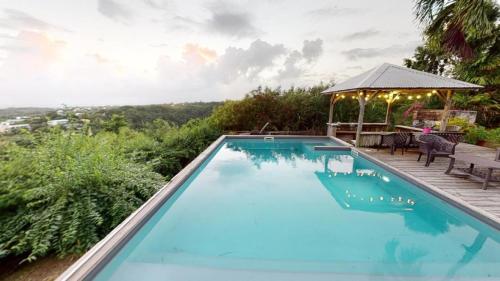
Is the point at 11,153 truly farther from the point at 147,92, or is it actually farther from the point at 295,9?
the point at 147,92

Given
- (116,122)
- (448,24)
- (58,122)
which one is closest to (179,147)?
(58,122)

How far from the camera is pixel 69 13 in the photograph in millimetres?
7289

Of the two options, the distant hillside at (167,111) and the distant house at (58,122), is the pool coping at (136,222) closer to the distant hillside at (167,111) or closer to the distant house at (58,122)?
the distant house at (58,122)

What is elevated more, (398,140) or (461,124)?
(461,124)

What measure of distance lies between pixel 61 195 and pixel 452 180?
759cm

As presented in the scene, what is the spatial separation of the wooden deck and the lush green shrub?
5985 mm

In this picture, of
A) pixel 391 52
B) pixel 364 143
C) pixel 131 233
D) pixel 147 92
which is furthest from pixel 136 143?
pixel 391 52

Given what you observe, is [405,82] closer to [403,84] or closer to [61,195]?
[403,84]

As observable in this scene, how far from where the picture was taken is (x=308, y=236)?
3.49 m

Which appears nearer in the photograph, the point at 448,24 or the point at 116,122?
the point at 448,24

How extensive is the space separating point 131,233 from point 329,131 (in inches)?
371

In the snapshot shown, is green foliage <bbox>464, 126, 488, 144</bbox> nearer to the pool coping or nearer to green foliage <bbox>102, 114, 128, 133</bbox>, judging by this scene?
the pool coping

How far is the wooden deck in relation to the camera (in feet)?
12.4

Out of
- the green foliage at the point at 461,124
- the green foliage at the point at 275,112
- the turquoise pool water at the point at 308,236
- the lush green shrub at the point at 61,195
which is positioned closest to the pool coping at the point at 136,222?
the turquoise pool water at the point at 308,236
